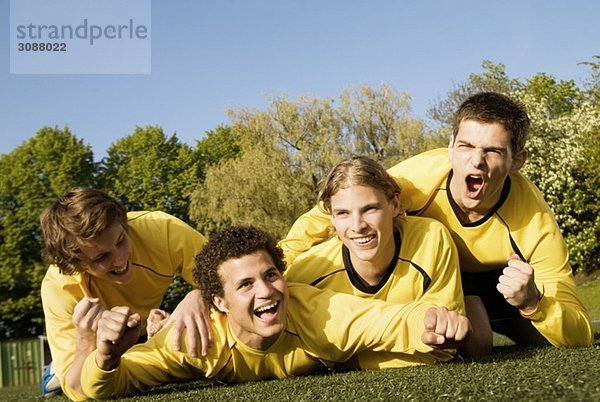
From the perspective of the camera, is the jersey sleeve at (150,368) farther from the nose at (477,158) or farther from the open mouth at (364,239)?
the nose at (477,158)

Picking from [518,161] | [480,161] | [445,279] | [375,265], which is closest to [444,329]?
[445,279]

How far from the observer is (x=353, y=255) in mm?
4328

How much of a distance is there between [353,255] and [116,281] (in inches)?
73.1

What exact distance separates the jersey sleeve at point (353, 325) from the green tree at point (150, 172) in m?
29.9

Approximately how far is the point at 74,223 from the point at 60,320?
75cm

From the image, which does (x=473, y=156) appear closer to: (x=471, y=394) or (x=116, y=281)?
(x=471, y=394)

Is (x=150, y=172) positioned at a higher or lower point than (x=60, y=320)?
higher

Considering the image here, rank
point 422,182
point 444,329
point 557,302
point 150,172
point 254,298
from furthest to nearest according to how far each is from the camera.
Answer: point 150,172
point 422,182
point 557,302
point 254,298
point 444,329

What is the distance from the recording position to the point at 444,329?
3.50 m

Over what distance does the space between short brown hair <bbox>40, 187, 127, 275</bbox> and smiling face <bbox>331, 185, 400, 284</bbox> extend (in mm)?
1621

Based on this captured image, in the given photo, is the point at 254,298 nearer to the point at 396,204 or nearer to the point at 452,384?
the point at 396,204

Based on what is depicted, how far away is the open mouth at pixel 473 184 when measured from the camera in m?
4.37

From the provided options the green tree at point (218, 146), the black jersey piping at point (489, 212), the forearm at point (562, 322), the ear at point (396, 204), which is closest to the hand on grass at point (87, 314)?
the ear at point (396, 204)

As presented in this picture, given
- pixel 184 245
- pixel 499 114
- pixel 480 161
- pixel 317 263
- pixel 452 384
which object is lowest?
pixel 452 384
